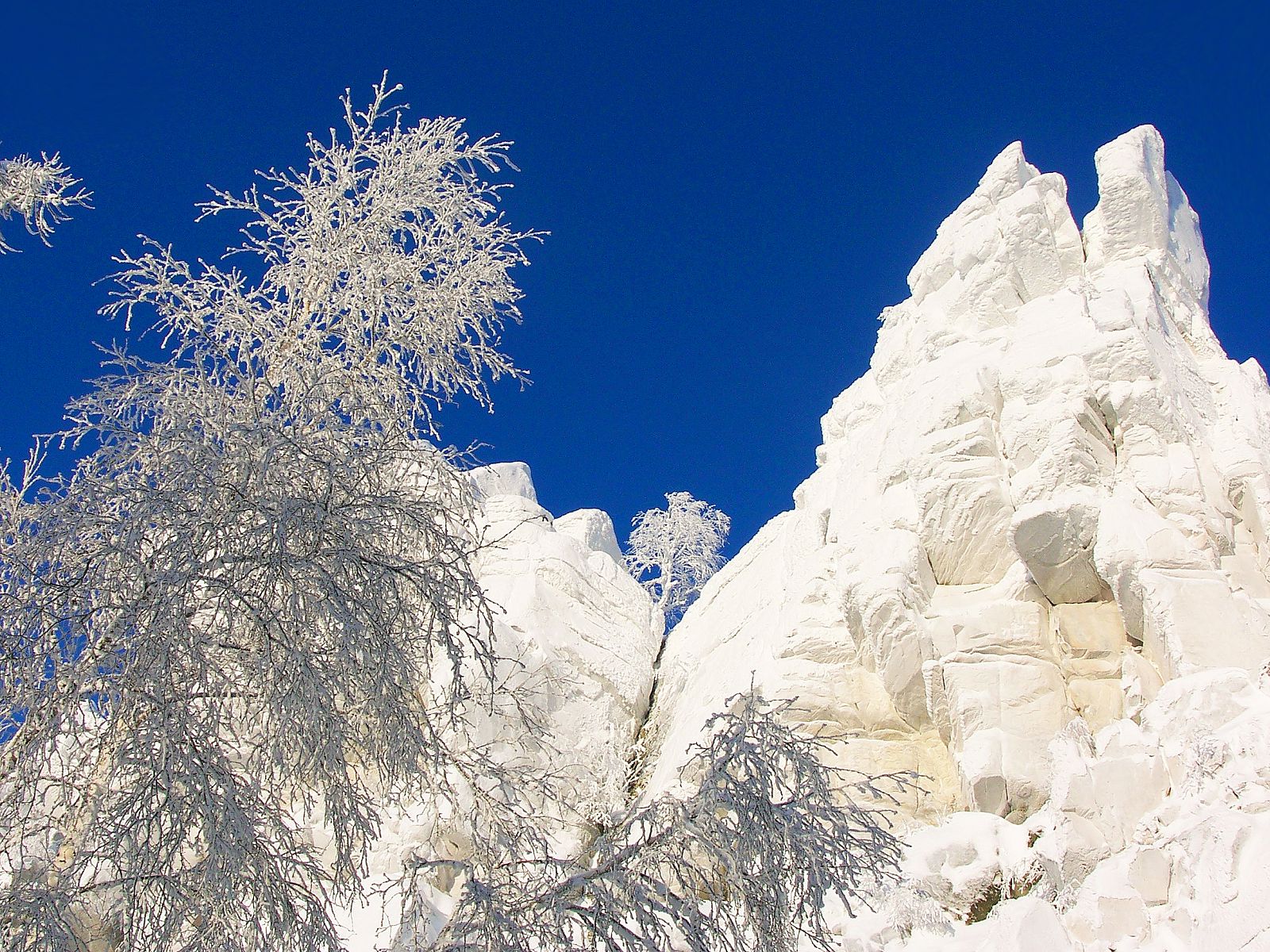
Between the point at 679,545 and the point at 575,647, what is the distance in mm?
13978

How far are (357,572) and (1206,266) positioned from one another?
25.7 m

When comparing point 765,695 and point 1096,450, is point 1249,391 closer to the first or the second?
point 1096,450

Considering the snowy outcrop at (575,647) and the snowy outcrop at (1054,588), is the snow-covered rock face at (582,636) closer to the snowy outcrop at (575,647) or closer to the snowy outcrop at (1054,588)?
the snowy outcrop at (575,647)

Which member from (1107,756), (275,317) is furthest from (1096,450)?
(275,317)

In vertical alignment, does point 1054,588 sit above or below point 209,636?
above

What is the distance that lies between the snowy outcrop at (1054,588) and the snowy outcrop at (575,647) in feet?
2.82

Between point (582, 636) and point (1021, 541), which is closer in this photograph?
point (1021, 541)

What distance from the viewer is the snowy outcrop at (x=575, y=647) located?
1446cm

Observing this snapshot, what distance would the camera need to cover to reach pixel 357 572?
4.29 metres

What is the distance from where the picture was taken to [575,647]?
704 inches

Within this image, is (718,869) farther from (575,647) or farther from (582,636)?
(582,636)

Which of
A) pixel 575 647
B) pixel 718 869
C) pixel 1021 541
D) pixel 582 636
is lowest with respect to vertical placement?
pixel 718 869

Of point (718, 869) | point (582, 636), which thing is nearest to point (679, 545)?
point (582, 636)

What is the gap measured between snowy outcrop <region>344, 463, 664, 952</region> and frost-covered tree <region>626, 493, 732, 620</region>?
7564 millimetres
